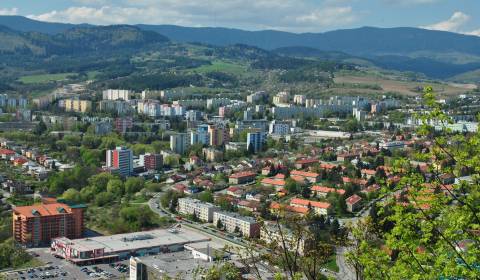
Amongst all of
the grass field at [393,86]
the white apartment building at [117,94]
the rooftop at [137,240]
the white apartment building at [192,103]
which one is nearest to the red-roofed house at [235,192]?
the rooftop at [137,240]

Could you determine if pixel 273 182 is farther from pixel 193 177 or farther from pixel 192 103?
pixel 192 103

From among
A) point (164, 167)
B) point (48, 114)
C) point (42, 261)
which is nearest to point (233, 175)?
point (164, 167)

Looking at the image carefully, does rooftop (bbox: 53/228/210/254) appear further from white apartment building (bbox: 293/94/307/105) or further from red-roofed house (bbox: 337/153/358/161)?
white apartment building (bbox: 293/94/307/105)

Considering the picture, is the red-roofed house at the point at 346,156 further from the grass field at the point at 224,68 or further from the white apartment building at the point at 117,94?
the grass field at the point at 224,68

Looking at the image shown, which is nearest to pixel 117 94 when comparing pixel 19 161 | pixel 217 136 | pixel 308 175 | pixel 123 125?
pixel 123 125

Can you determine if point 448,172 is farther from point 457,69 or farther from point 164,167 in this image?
point 457,69

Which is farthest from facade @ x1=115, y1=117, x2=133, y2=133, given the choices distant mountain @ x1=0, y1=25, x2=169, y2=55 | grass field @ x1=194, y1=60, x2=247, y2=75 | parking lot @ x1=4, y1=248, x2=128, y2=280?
distant mountain @ x1=0, y1=25, x2=169, y2=55
